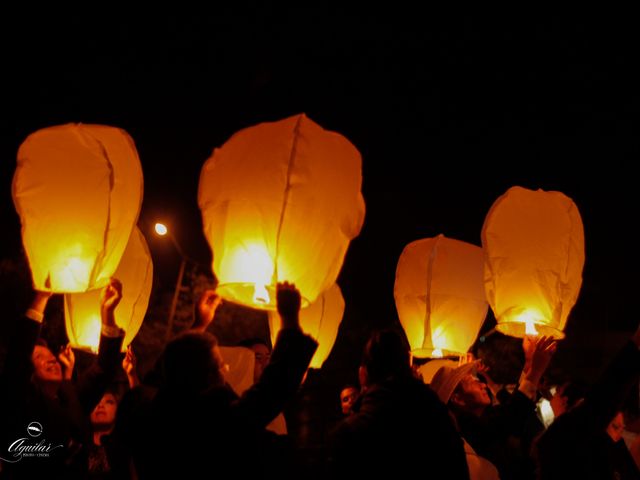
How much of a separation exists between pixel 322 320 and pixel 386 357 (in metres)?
2.24

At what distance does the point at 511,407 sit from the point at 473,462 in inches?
18.3

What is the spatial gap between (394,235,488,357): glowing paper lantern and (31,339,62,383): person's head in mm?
2785

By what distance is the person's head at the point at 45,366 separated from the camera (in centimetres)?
378

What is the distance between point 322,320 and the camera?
5055mm

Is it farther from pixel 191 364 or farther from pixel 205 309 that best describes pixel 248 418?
pixel 205 309

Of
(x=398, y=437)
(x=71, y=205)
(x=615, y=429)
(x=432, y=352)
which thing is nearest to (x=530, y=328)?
(x=432, y=352)

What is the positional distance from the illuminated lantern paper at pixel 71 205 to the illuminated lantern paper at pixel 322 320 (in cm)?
178

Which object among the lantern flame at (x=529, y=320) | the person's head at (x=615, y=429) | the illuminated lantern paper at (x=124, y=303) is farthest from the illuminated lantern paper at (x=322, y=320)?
the person's head at (x=615, y=429)

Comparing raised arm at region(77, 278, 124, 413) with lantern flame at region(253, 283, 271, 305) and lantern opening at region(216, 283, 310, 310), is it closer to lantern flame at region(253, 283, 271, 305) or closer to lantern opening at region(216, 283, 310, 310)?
lantern opening at region(216, 283, 310, 310)

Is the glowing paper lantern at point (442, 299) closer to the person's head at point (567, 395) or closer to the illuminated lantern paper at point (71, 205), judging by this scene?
the person's head at point (567, 395)

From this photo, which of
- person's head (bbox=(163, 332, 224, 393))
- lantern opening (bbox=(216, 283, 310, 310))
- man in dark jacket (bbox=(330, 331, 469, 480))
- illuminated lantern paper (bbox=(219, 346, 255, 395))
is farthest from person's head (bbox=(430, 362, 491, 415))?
person's head (bbox=(163, 332, 224, 393))

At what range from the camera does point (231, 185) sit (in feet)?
9.93

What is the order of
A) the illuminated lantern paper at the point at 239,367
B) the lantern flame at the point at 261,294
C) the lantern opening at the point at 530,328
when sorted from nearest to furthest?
1. the lantern flame at the point at 261,294
2. the lantern opening at the point at 530,328
3. the illuminated lantern paper at the point at 239,367

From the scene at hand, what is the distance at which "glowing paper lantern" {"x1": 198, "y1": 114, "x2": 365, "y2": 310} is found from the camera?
289 centimetres
